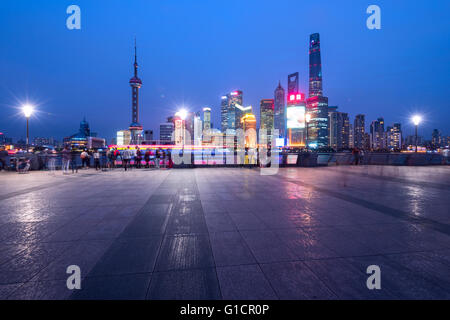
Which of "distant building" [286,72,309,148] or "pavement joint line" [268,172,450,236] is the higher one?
"distant building" [286,72,309,148]

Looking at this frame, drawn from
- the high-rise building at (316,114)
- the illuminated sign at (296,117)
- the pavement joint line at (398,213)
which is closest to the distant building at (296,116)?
the illuminated sign at (296,117)

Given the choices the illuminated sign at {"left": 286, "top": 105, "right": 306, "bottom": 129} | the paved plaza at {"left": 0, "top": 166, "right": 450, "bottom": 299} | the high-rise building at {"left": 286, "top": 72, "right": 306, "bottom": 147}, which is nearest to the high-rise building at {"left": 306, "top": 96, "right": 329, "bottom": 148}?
the high-rise building at {"left": 286, "top": 72, "right": 306, "bottom": 147}

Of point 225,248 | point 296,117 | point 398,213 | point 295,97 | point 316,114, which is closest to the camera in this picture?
point 225,248

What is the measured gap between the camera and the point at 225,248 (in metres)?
4.03

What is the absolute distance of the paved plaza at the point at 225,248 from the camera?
286 centimetres

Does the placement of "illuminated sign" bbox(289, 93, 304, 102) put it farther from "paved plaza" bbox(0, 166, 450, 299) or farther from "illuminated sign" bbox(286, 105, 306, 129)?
"paved plaza" bbox(0, 166, 450, 299)

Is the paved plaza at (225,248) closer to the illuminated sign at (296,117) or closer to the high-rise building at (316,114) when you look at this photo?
the illuminated sign at (296,117)

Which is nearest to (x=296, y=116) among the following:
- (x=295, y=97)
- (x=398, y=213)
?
(x=295, y=97)

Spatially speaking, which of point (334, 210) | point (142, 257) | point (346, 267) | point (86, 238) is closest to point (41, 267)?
point (86, 238)

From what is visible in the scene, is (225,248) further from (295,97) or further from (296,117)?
(295,97)

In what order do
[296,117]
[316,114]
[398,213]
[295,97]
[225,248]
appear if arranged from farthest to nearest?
[316,114]
[295,97]
[296,117]
[398,213]
[225,248]

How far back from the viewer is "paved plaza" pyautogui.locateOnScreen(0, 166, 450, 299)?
2.86 m

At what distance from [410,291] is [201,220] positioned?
A: 4101mm
